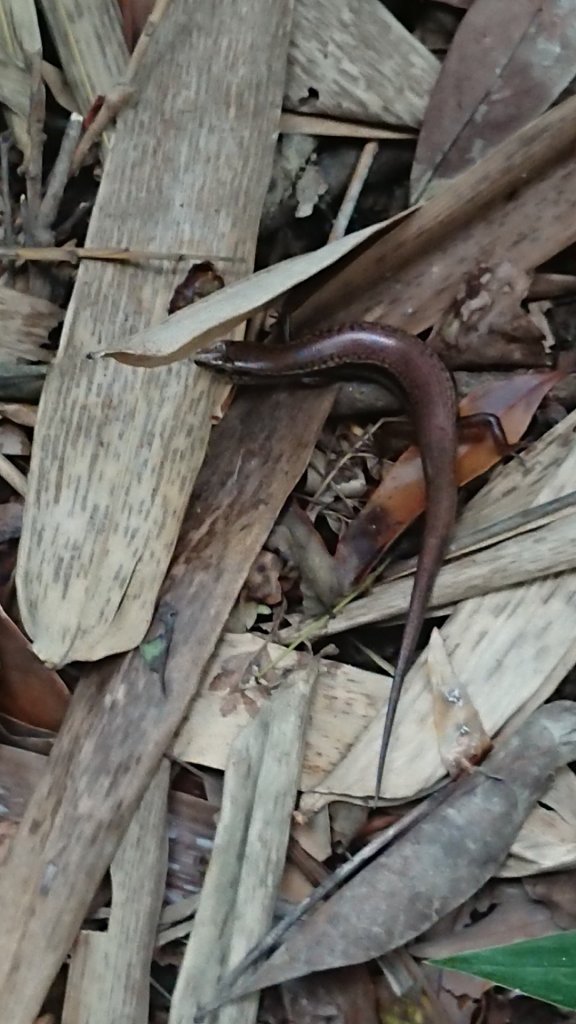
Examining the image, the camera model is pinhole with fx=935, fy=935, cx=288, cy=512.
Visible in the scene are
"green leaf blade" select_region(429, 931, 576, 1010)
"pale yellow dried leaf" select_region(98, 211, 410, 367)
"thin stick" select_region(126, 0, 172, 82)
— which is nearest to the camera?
"green leaf blade" select_region(429, 931, 576, 1010)

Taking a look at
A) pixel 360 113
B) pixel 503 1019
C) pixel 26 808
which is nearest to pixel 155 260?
pixel 360 113

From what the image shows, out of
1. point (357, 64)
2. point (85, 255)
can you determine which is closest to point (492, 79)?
point (357, 64)

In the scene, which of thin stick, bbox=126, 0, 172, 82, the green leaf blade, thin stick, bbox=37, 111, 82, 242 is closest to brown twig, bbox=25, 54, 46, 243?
thin stick, bbox=37, 111, 82, 242

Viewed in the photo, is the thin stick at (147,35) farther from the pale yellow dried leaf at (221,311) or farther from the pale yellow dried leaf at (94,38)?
the pale yellow dried leaf at (221,311)

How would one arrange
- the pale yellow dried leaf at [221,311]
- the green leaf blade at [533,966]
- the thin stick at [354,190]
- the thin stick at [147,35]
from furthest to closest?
the thin stick at [354,190], the thin stick at [147,35], the pale yellow dried leaf at [221,311], the green leaf blade at [533,966]

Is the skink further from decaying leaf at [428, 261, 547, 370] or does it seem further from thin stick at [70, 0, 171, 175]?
thin stick at [70, 0, 171, 175]

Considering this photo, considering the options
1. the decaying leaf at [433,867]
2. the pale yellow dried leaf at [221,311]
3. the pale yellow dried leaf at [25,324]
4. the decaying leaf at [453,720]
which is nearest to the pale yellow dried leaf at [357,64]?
the pale yellow dried leaf at [221,311]

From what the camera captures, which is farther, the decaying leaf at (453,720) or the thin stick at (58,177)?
the thin stick at (58,177)

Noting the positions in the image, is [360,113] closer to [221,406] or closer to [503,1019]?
[221,406]
